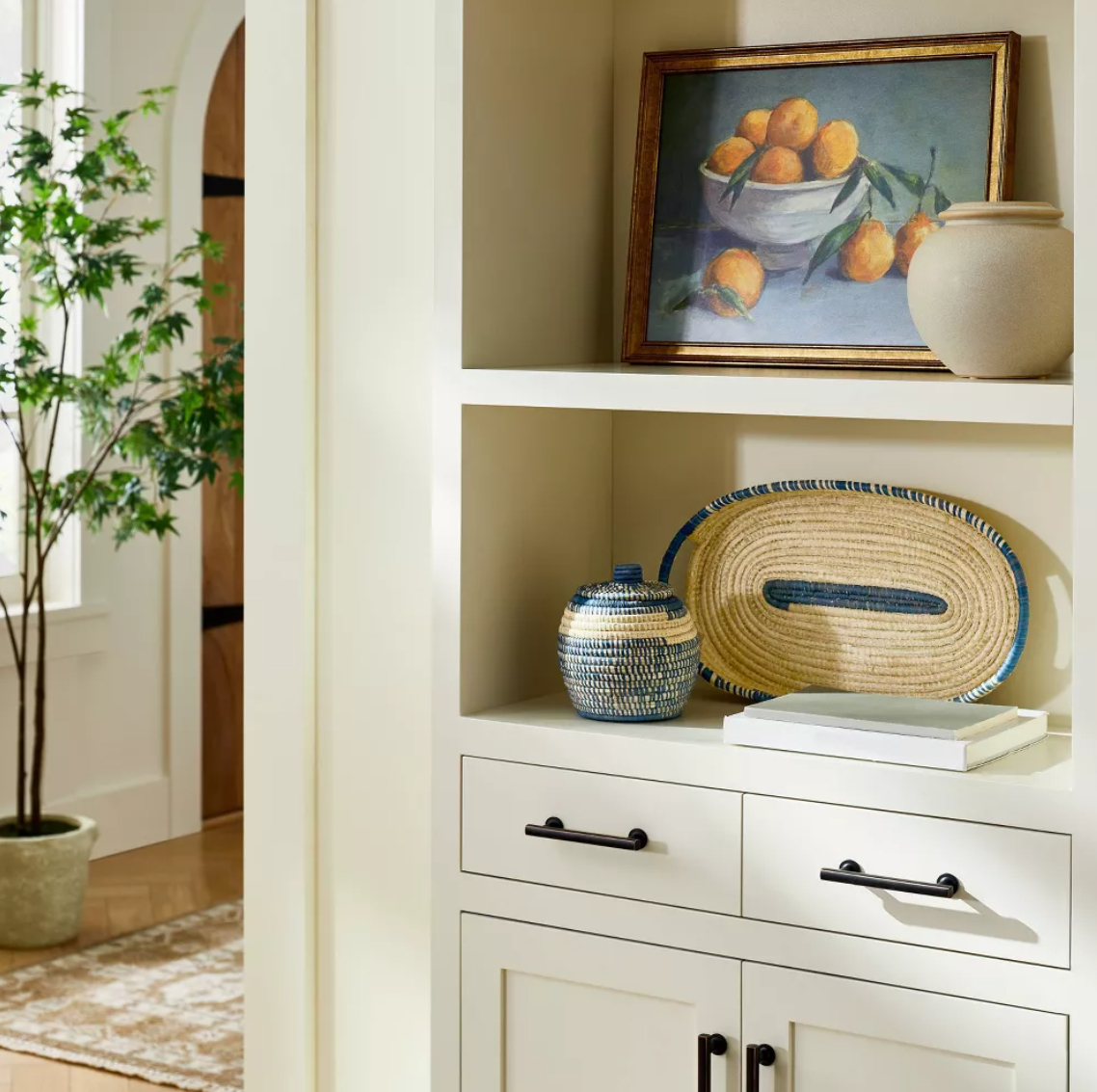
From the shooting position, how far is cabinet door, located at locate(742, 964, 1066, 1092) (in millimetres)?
1652

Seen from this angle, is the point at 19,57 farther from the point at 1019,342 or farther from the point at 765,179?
the point at 1019,342

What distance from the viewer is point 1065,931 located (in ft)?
5.34

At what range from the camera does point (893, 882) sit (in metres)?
1.69

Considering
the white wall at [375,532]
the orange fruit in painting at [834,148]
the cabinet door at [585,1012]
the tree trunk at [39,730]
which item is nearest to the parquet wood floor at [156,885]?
the tree trunk at [39,730]

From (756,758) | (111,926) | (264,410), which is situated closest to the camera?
(756,758)

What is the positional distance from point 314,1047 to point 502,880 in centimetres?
56

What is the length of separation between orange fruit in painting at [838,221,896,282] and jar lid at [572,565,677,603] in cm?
44

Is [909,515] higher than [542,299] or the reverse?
the reverse

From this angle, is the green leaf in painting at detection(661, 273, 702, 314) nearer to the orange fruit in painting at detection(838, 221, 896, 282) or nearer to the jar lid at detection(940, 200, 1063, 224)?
the orange fruit in painting at detection(838, 221, 896, 282)

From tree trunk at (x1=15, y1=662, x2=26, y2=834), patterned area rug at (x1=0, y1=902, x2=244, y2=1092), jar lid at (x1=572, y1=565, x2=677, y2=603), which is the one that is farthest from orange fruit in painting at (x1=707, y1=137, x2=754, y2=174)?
tree trunk at (x1=15, y1=662, x2=26, y2=834)

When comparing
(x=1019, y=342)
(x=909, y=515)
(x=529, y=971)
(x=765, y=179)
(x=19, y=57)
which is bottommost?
(x=529, y=971)

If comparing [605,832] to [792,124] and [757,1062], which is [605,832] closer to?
[757,1062]

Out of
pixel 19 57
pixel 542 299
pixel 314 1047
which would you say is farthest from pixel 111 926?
pixel 542 299

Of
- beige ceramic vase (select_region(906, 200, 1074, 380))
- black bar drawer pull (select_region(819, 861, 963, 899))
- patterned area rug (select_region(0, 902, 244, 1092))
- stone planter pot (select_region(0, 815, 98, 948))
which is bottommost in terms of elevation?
patterned area rug (select_region(0, 902, 244, 1092))
